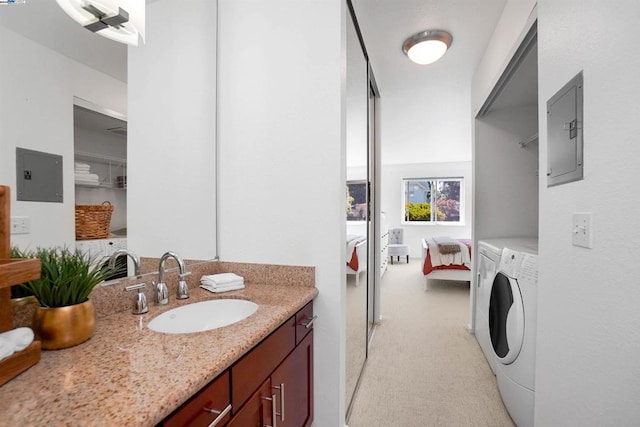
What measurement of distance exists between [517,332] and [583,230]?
34.8 inches

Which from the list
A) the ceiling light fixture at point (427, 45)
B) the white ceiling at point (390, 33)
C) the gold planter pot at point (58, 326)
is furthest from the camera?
the ceiling light fixture at point (427, 45)

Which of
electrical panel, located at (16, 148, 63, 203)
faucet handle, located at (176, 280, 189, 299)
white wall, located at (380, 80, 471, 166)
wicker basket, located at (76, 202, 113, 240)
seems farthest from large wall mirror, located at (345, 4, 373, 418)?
white wall, located at (380, 80, 471, 166)

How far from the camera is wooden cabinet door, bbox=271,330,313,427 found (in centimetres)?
107

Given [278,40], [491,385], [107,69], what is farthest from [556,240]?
[107,69]

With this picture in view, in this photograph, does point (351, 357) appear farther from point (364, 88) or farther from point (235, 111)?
point (364, 88)

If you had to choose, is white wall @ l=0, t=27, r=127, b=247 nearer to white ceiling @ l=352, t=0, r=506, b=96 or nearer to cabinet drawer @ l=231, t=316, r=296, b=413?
cabinet drawer @ l=231, t=316, r=296, b=413

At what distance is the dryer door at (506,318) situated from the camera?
160cm

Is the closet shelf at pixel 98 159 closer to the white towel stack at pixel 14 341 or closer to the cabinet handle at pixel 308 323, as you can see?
the white towel stack at pixel 14 341

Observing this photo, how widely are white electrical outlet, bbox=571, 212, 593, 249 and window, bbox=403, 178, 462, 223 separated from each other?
697cm

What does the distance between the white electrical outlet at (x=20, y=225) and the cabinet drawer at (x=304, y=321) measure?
0.94 meters

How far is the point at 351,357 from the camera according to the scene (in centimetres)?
183

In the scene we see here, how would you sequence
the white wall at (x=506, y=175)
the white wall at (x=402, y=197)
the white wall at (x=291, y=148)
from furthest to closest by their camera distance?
the white wall at (x=402, y=197) < the white wall at (x=506, y=175) < the white wall at (x=291, y=148)

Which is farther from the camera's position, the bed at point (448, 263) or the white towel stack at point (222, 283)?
the bed at point (448, 263)

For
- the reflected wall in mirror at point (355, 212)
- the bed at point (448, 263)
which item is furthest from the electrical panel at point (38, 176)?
the bed at point (448, 263)
